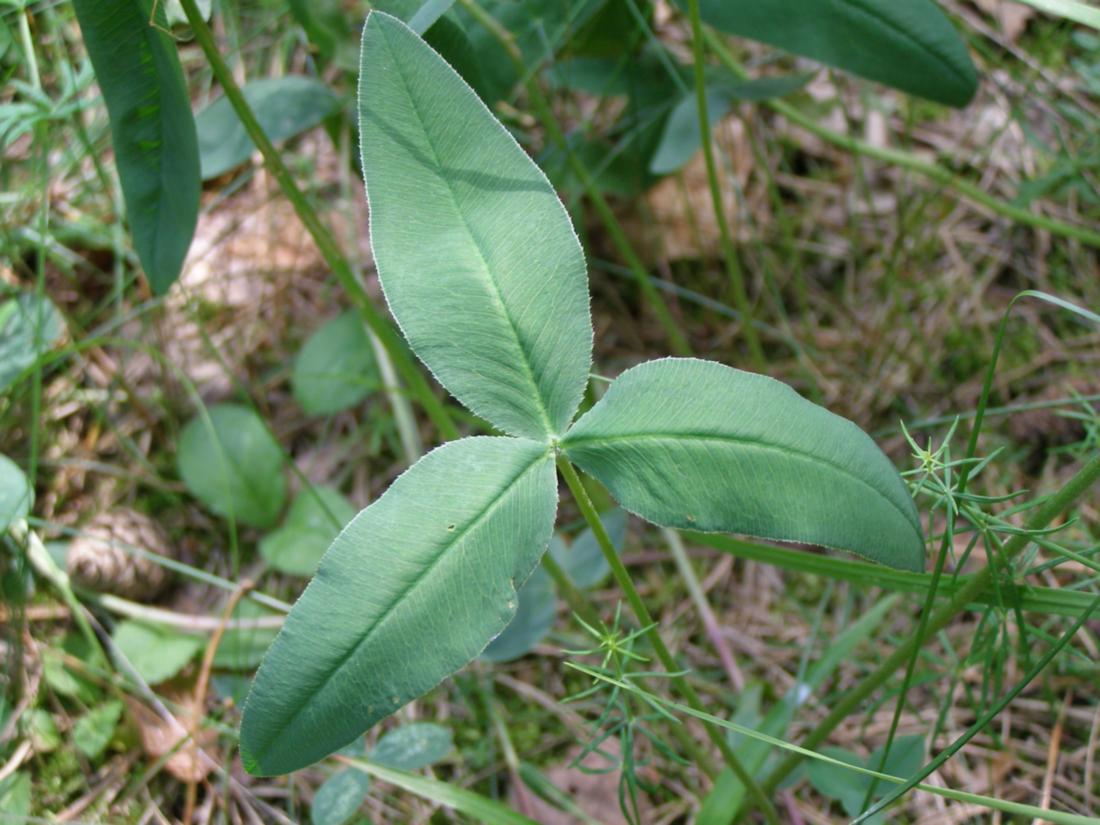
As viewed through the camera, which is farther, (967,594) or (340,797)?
(340,797)

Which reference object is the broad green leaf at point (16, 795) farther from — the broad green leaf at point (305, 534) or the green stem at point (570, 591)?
the green stem at point (570, 591)

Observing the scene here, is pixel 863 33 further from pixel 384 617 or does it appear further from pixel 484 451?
pixel 384 617

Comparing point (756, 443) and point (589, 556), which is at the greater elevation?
point (756, 443)

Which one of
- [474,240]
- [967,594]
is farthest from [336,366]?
[967,594]

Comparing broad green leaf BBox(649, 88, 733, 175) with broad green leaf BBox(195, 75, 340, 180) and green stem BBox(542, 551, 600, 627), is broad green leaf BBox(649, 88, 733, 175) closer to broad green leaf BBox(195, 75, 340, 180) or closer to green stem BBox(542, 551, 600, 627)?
broad green leaf BBox(195, 75, 340, 180)

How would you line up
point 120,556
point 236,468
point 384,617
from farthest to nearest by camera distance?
point 236,468 → point 120,556 → point 384,617

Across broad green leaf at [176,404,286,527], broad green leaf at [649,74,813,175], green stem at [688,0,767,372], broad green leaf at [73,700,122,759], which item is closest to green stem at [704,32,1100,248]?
broad green leaf at [649,74,813,175]
